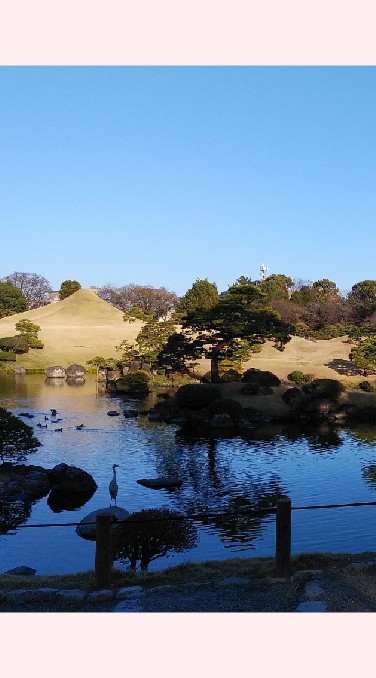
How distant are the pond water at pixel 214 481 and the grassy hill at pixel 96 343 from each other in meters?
17.6

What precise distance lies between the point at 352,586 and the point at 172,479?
9.99 metres

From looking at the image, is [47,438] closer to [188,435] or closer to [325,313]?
[188,435]

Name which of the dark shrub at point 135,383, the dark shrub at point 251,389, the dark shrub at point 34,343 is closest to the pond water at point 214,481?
the dark shrub at point 251,389

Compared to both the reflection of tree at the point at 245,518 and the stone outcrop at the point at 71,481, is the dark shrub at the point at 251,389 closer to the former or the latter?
the reflection of tree at the point at 245,518

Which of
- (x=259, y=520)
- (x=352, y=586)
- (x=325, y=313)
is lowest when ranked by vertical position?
(x=259, y=520)

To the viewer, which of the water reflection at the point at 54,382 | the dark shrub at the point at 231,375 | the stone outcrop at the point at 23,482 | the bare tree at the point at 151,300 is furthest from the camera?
the bare tree at the point at 151,300

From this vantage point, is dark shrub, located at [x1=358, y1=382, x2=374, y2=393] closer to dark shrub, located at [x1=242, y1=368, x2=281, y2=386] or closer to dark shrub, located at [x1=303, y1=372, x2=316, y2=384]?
dark shrub, located at [x1=303, y1=372, x2=316, y2=384]

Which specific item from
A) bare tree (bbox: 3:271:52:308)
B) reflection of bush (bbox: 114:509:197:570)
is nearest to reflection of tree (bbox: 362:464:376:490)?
reflection of bush (bbox: 114:509:197:570)

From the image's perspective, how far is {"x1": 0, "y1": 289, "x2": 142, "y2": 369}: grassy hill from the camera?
189 ft

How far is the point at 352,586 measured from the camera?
24.3ft

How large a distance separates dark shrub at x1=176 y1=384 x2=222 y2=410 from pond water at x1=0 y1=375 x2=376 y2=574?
2067mm

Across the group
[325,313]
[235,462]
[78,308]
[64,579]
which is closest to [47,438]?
[235,462]

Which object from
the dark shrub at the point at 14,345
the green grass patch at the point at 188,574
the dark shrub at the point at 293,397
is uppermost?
the dark shrub at the point at 14,345

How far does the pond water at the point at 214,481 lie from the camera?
11.9 metres
